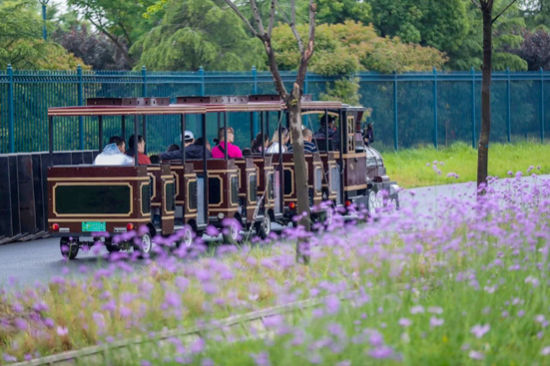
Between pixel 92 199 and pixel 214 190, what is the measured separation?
205cm

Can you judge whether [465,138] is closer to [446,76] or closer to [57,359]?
[446,76]

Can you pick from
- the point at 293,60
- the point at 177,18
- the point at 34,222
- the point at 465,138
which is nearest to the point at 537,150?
the point at 465,138

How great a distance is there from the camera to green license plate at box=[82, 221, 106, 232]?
1775 cm

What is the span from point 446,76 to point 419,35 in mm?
10753

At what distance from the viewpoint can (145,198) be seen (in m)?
17.8

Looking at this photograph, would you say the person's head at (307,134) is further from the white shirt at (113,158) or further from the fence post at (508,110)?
the fence post at (508,110)

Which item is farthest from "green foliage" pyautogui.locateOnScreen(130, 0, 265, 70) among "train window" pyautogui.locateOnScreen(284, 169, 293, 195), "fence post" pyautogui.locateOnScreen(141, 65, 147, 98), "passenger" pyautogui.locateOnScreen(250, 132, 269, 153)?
"train window" pyautogui.locateOnScreen(284, 169, 293, 195)

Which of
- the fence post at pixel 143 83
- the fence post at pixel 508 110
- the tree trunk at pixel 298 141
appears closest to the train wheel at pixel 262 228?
the tree trunk at pixel 298 141

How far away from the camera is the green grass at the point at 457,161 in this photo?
1324 inches

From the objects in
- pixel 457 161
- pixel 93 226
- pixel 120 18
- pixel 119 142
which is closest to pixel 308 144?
pixel 119 142

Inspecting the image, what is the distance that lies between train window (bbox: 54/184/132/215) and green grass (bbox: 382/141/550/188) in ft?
46.5

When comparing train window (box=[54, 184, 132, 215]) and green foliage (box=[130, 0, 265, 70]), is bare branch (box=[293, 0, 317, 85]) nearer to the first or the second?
train window (box=[54, 184, 132, 215])

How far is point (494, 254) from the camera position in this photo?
11.1 metres

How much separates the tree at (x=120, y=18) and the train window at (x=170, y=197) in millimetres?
31196
